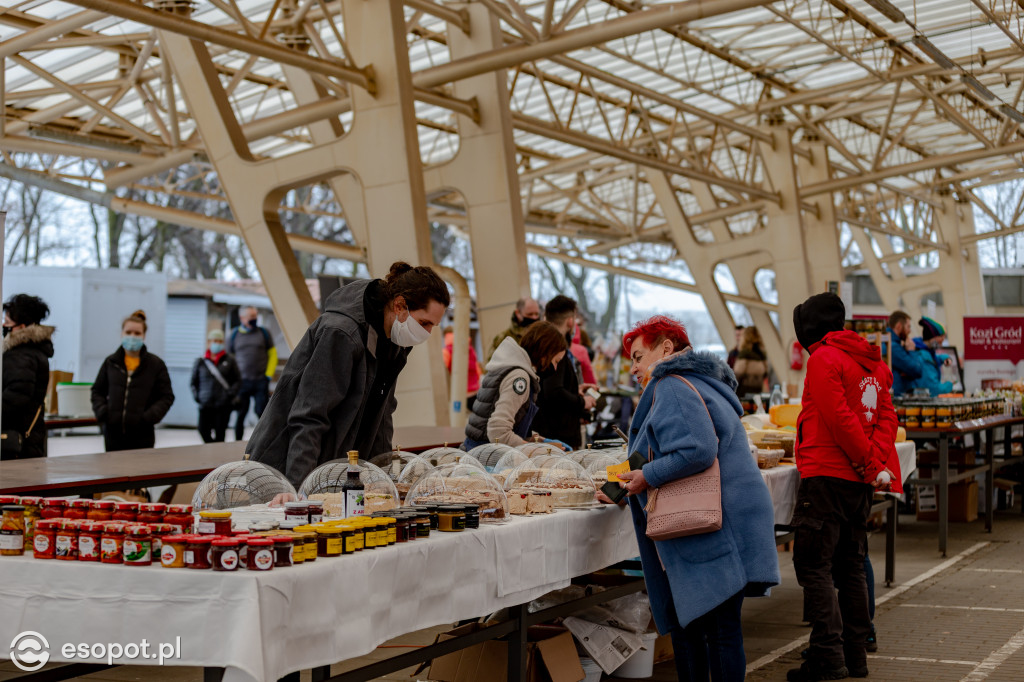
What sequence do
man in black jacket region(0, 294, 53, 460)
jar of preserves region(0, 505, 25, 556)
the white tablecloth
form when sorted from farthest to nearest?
man in black jacket region(0, 294, 53, 460)
jar of preserves region(0, 505, 25, 556)
the white tablecloth

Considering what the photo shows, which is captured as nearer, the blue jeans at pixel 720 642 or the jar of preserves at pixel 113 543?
the jar of preserves at pixel 113 543

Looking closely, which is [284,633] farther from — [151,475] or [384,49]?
[384,49]

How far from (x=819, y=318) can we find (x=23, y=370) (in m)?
4.69

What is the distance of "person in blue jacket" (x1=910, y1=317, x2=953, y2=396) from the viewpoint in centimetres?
998

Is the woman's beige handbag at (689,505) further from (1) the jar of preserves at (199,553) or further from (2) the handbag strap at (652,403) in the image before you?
(1) the jar of preserves at (199,553)

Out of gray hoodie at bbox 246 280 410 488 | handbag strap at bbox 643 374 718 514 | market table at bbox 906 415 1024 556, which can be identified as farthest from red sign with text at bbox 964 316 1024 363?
gray hoodie at bbox 246 280 410 488

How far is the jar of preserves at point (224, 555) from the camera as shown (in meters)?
2.67

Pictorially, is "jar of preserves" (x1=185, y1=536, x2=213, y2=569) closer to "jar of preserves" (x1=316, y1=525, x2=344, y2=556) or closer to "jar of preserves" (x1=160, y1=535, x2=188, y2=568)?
"jar of preserves" (x1=160, y1=535, x2=188, y2=568)

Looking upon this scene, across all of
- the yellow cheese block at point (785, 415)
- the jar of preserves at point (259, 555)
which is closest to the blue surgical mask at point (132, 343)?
the yellow cheese block at point (785, 415)

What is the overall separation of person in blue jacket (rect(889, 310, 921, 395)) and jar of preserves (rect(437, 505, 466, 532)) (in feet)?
24.1

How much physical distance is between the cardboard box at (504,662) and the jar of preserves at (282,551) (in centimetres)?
138

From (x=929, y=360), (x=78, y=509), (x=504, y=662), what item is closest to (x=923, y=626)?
(x=504, y=662)

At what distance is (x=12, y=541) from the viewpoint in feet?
9.63

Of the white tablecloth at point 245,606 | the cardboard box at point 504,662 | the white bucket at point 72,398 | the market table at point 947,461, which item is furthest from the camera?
the white bucket at point 72,398
